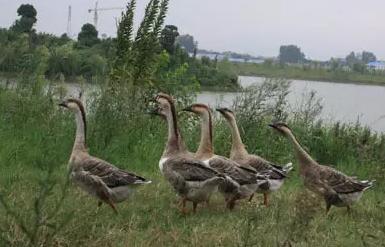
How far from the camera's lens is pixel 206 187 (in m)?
7.46

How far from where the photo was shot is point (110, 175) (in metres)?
7.27

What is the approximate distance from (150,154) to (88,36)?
13607mm

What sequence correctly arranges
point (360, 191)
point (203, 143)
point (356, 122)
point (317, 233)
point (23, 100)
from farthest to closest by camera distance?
point (356, 122) < point (23, 100) < point (203, 143) < point (360, 191) < point (317, 233)

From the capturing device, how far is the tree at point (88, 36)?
21800 mm

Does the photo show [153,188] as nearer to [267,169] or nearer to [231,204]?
[231,204]

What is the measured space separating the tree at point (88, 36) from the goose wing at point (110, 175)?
14.3 m

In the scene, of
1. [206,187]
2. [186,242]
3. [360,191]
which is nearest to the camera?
[186,242]

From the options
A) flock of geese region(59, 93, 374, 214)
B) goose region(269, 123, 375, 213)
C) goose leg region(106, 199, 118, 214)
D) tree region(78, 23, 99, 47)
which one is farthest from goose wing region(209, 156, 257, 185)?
tree region(78, 23, 99, 47)

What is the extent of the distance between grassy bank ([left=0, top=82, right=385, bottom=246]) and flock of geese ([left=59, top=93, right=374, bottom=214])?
0.72 feet

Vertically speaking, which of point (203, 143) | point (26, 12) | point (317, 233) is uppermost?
point (26, 12)

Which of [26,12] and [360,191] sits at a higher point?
[26,12]

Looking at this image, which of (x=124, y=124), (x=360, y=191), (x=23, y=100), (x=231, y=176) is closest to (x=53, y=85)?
(x=23, y=100)

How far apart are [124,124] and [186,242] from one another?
5039 millimetres

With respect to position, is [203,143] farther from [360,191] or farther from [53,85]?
[53,85]
